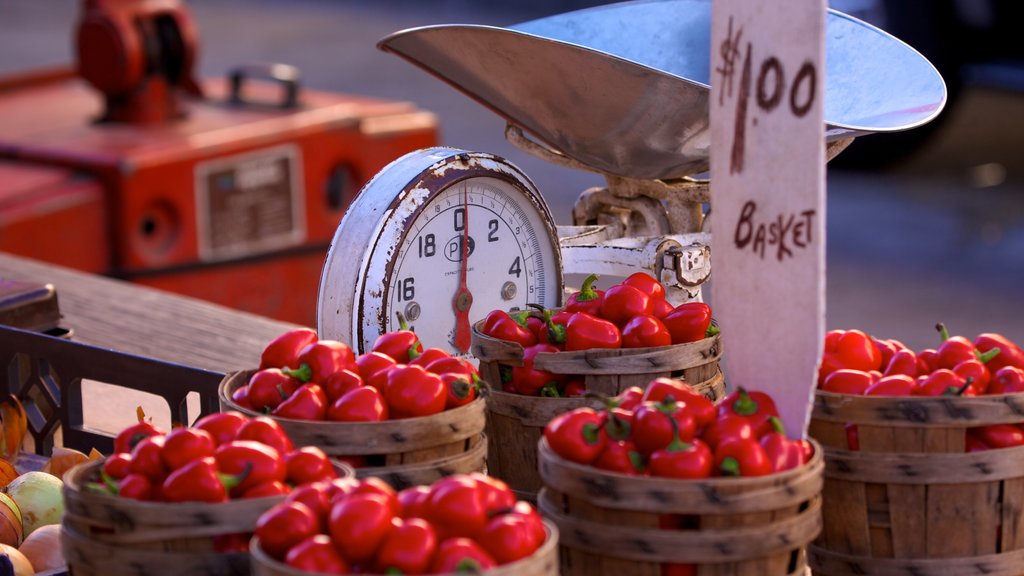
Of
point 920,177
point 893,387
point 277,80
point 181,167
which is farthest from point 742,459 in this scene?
point 920,177

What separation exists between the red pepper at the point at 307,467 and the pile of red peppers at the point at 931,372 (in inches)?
22.3

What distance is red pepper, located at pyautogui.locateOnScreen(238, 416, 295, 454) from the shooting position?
1.37 meters

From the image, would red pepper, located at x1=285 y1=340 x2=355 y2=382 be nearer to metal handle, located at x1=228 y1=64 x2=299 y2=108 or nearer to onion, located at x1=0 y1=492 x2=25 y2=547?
onion, located at x1=0 y1=492 x2=25 y2=547

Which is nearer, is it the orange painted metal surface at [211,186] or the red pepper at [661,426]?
the red pepper at [661,426]

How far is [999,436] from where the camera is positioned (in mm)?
1502

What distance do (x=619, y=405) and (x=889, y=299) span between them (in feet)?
14.7

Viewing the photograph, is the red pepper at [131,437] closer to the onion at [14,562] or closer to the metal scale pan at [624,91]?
the onion at [14,562]

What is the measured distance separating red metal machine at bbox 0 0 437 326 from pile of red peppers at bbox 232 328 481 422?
2.47 meters

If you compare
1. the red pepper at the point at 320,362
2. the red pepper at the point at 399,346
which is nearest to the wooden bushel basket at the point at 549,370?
the red pepper at the point at 399,346

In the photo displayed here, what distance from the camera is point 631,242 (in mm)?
2066

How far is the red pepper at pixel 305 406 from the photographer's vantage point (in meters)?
1.48

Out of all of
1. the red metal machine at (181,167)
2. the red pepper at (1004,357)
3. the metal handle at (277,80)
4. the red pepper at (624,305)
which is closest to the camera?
the red pepper at (1004,357)

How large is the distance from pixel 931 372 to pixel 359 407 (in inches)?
25.6

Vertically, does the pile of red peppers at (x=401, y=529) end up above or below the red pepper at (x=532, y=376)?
below
